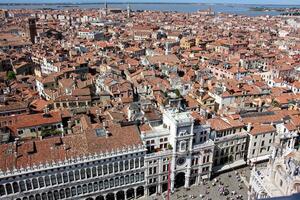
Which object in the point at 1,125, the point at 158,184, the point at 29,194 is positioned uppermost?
the point at 1,125

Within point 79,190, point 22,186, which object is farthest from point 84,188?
point 22,186

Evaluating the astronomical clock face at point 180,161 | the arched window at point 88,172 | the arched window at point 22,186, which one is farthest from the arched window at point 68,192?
the astronomical clock face at point 180,161

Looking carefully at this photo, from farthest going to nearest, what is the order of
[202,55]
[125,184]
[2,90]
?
1. [202,55]
2. [2,90]
3. [125,184]

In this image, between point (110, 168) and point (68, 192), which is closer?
point (68, 192)

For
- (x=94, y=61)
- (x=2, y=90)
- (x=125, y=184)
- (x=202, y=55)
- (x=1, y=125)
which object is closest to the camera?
(x=125, y=184)

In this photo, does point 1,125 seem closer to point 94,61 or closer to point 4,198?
point 4,198

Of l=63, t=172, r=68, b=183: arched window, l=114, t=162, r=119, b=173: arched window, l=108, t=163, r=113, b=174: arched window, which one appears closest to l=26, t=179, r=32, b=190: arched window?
l=63, t=172, r=68, b=183: arched window

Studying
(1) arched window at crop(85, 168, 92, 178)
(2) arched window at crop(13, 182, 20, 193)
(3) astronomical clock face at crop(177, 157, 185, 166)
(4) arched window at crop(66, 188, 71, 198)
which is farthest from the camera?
(3) astronomical clock face at crop(177, 157, 185, 166)

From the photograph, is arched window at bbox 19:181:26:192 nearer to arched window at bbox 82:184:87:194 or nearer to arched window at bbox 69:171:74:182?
arched window at bbox 69:171:74:182

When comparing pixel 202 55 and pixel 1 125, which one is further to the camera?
pixel 202 55

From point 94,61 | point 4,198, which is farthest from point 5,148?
point 94,61

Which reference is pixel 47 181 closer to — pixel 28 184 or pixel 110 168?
pixel 28 184
